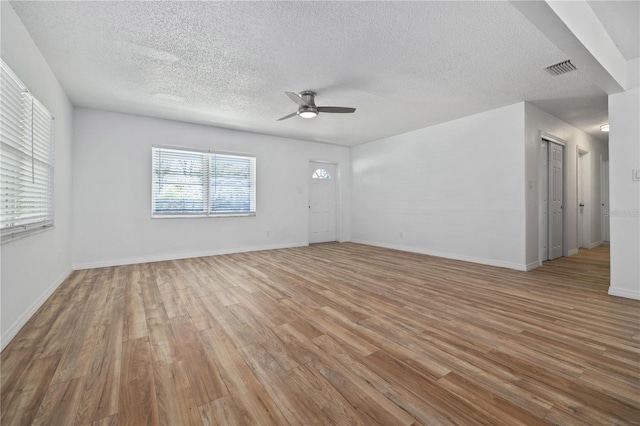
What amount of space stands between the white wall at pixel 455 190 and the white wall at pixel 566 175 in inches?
8.0

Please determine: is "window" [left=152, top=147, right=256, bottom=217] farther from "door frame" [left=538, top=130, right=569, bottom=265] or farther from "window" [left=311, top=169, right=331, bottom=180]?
"door frame" [left=538, top=130, right=569, bottom=265]

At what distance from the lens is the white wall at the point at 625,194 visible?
2930 millimetres

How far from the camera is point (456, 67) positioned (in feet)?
10.2

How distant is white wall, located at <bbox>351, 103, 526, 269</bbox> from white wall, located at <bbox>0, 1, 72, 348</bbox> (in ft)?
19.0

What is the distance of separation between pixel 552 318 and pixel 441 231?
297 centimetres

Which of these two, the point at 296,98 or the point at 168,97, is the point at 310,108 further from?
the point at 168,97

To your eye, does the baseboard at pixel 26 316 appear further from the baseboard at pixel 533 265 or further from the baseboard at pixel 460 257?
the baseboard at pixel 533 265

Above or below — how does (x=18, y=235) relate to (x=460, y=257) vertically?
above

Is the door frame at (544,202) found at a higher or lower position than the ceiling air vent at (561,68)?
lower

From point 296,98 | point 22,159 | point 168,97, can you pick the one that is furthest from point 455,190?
point 22,159

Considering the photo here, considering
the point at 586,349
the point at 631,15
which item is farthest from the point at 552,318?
the point at 631,15

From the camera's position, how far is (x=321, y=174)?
288 inches

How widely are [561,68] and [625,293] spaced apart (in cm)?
262

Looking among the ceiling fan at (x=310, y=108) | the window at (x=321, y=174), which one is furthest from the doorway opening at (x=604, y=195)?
the ceiling fan at (x=310, y=108)
